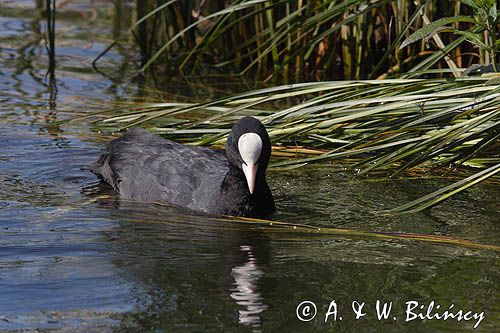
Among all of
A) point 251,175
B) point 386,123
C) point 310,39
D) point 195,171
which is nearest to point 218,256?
point 251,175

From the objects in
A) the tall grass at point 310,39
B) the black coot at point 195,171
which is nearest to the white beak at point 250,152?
the black coot at point 195,171

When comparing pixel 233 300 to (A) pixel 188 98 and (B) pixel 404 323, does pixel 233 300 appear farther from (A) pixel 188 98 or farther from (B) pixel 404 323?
(A) pixel 188 98

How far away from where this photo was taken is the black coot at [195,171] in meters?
4.23

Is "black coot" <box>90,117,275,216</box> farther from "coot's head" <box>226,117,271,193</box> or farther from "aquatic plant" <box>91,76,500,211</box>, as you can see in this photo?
"aquatic plant" <box>91,76,500,211</box>

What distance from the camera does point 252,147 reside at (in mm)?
4168

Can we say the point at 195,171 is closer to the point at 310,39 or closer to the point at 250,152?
the point at 250,152

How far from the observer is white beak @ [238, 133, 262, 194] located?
4172mm

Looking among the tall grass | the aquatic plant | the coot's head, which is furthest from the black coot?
the tall grass

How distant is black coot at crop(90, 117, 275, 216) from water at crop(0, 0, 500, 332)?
0.09 meters

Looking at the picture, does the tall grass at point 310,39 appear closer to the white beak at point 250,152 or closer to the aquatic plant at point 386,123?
the aquatic plant at point 386,123

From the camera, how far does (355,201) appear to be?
4.47 metres

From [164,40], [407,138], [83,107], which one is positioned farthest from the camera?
[164,40]

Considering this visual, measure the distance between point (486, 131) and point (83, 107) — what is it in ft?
8.98

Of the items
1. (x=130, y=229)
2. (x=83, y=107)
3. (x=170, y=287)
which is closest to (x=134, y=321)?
(x=170, y=287)
